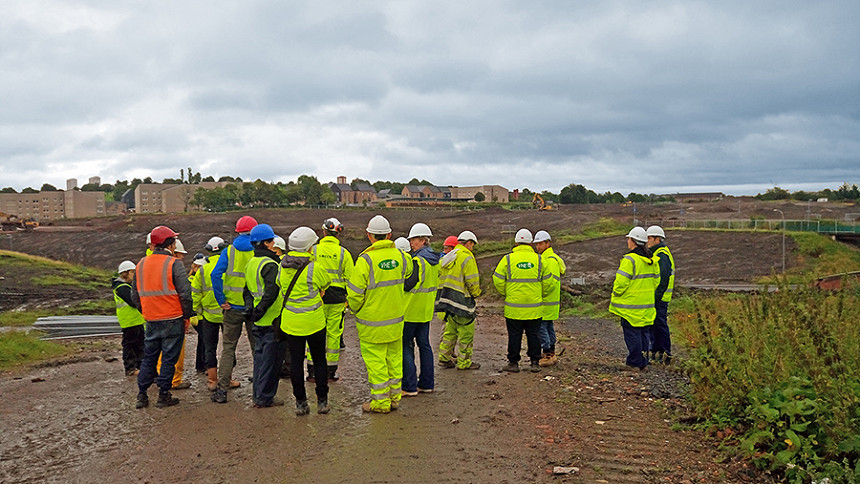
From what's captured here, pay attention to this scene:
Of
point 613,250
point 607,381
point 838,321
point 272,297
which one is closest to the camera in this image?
point 838,321

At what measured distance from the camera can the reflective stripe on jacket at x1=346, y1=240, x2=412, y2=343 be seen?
21.6 ft

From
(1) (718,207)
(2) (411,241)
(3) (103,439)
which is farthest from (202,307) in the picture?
(1) (718,207)

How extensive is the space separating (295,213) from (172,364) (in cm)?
6300

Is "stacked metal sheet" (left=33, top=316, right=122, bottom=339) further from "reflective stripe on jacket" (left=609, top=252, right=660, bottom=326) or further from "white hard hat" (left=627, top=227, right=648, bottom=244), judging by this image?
"white hard hat" (left=627, top=227, right=648, bottom=244)

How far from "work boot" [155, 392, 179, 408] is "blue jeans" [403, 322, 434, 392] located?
9.05 ft

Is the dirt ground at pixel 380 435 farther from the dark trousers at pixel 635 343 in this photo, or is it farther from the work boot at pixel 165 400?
the dark trousers at pixel 635 343

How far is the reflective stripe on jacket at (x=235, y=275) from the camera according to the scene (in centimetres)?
745

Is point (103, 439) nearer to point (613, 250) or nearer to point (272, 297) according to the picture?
point (272, 297)

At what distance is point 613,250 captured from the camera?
3769 centimetres

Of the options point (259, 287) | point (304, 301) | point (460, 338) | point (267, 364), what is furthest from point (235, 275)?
point (460, 338)

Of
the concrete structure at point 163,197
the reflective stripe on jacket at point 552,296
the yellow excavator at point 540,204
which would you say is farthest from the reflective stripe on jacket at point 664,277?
the concrete structure at point 163,197

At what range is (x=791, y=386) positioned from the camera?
5395 mm

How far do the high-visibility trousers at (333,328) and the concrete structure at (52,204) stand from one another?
116 m

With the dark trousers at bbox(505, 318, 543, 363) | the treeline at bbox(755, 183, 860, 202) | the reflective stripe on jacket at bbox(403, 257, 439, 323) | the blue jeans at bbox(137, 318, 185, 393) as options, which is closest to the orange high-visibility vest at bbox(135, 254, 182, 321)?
the blue jeans at bbox(137, 318, 185, 393)
